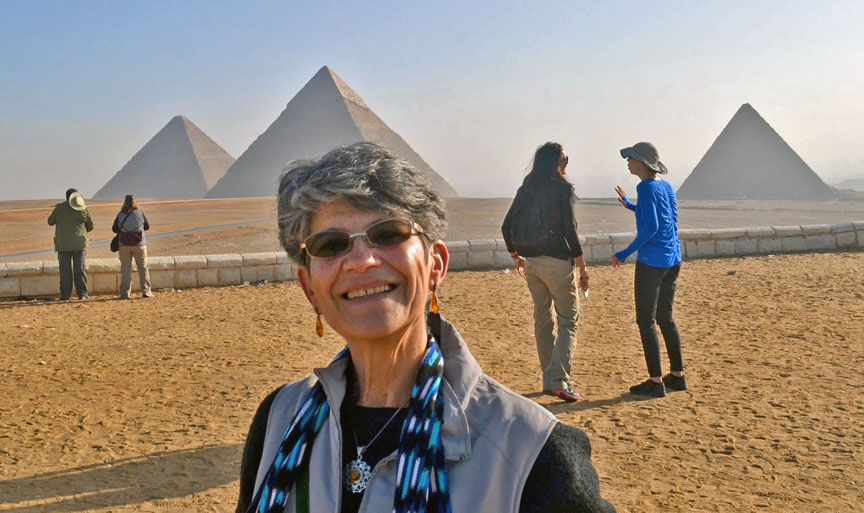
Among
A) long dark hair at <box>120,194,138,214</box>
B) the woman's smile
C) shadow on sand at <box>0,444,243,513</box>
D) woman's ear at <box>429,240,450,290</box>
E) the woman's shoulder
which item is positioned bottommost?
shadow on sand at <box>0,444,243,513</box>

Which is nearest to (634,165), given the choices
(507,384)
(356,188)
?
(507,384)

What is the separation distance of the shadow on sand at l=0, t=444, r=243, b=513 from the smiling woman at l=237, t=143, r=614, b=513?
2.60 meters

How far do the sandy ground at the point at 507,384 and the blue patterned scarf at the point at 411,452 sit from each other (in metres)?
2.50

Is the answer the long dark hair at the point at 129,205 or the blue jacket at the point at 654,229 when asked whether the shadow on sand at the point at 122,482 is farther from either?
the long dark hair at the point at 129,205

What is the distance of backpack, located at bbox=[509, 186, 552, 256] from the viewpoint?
200 inches

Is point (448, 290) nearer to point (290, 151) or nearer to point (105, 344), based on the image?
point (105, 344)

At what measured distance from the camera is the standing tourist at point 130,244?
1018 cm

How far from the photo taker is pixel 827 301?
28.9 feet

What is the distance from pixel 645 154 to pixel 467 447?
409cm

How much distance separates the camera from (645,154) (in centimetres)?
511

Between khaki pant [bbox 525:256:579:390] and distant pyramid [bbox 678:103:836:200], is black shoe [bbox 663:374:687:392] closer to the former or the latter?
khaki pant [bbox 525:256:579:390]

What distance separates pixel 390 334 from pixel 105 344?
267 inches

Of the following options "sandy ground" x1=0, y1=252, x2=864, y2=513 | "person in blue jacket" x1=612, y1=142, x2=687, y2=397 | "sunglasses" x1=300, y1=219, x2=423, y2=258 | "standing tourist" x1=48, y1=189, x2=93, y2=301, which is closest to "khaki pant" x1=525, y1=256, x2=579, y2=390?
"sandy ground" x1=0, y1=252, x2=864, y2=513

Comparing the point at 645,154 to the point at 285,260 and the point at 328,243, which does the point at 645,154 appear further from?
the point at 285,260
